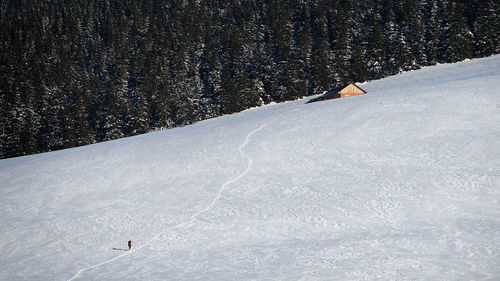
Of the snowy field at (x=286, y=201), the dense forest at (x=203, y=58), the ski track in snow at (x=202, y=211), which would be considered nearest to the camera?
the snowy field at (x=286, y=201)

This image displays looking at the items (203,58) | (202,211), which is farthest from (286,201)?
(203,58)

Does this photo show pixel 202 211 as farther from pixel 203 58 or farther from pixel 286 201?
pixel 203 58

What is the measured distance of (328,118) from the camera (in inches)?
1182

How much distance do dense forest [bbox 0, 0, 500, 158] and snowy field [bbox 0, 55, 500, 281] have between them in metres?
36.2

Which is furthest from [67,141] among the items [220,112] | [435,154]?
[435,154]

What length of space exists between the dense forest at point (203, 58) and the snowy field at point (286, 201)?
36.2 meters

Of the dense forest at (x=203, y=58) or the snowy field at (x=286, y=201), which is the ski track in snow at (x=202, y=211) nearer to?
the snowy field at (x=286, y=201)

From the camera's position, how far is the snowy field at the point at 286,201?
1389 cm

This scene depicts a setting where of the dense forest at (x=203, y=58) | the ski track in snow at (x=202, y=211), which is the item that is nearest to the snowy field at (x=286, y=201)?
the ski track in snow at (x=202, y=211)

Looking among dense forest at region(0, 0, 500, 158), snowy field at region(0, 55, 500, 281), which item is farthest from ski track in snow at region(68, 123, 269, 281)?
dense forest at region(0, 0, 500, 158)

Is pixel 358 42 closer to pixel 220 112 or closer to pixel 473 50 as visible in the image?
pixel 473 50

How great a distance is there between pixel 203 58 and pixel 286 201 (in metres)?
79.8

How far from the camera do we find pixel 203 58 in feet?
309

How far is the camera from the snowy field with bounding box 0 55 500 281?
13891 millimetres
